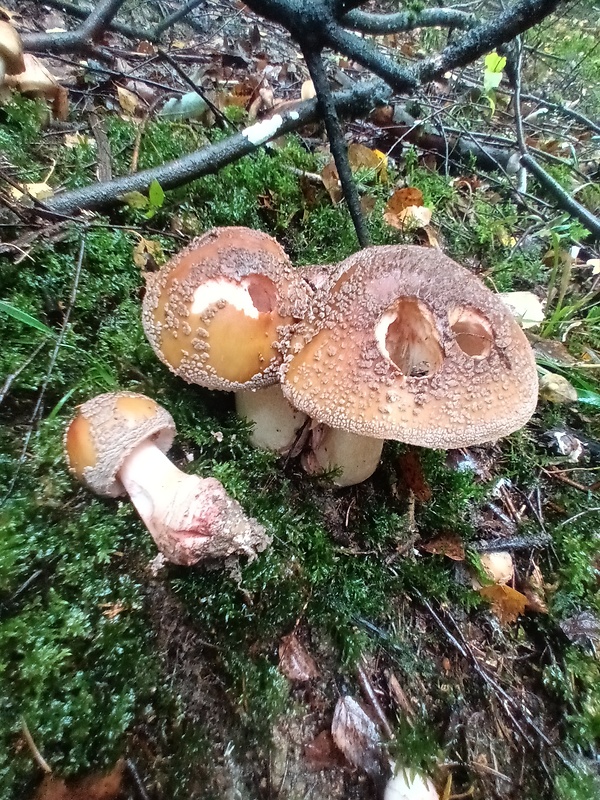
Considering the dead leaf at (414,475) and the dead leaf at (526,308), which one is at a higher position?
the dead leaf at (526,308)

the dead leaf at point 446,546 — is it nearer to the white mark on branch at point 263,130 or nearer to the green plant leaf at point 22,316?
the green plant leaf at point 22,316

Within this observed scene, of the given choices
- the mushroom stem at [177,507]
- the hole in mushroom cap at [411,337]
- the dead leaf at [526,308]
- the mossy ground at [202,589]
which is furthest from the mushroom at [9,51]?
the dead leaf at [526,308]

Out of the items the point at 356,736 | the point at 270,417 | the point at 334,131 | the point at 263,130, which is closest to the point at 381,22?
the point at 334,131

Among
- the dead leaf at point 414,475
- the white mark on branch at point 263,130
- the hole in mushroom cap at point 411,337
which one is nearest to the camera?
the hole in mushroom cap at point 411,337

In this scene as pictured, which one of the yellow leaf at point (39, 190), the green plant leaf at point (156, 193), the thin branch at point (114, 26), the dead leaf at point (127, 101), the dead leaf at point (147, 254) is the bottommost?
the dead leaf at point (147, 254)

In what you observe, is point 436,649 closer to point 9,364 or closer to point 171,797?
point 171,797

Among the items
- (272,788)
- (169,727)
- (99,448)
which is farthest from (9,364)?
(272,788)
